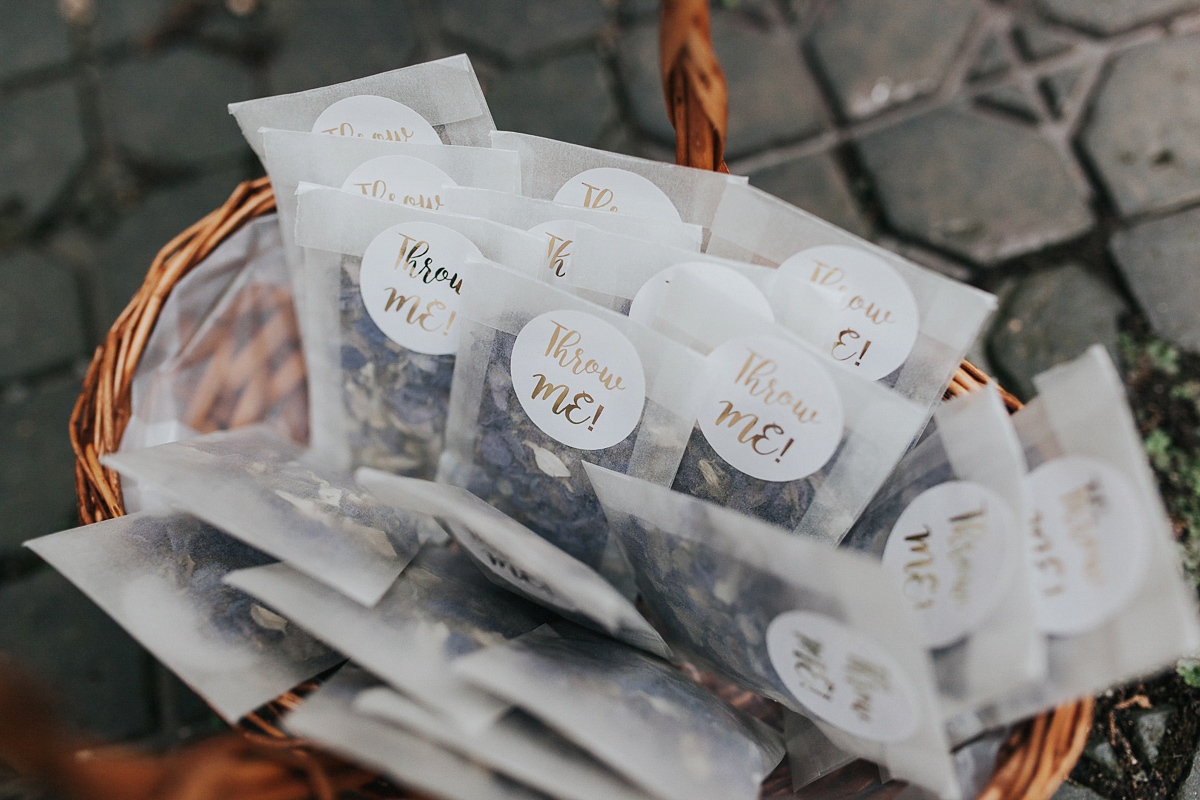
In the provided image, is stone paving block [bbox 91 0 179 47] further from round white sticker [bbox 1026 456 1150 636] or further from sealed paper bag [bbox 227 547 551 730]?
round white sticker [bbox 1026 456 1150 636]

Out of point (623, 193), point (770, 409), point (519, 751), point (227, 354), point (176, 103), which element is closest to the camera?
point (519, 751)

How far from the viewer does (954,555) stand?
521mm

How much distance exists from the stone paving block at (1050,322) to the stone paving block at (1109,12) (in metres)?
0.41

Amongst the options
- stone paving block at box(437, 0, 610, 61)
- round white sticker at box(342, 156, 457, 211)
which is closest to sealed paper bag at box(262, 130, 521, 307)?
round white sticker at box(342, 156, 457, 211)

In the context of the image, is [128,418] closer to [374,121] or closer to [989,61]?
[374,121]

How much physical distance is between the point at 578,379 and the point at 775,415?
0.52 feet

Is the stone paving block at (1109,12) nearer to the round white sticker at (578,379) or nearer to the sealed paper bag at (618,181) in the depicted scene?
the sealed paper bag at (618,181)

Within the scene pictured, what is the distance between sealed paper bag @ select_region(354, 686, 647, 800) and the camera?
0.44 m

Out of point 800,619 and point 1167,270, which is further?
point 1167,270

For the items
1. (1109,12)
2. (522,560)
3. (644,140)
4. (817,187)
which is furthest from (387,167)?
(1109,12)

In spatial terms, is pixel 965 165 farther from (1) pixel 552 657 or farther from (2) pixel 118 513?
(2) pixel 118 513

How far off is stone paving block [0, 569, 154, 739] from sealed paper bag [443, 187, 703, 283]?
792 mm

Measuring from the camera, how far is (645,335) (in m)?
0.57

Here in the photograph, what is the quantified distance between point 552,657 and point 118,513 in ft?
1.31
